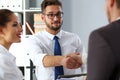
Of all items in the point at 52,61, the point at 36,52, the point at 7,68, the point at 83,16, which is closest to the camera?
the point at 7,68

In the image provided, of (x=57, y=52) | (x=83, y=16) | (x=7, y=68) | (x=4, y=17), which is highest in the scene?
(x=83, y=16)

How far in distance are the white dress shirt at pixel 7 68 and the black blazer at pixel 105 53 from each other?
104 cm

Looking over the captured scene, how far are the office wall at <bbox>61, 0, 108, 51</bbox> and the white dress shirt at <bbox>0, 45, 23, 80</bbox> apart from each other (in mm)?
1766

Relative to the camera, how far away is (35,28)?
11.7 ft

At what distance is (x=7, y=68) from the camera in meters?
1.89

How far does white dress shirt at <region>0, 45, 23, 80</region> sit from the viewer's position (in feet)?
6.14

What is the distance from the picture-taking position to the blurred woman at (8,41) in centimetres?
189

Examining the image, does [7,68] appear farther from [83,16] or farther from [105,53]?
[83,16]

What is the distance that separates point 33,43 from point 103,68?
142 cm

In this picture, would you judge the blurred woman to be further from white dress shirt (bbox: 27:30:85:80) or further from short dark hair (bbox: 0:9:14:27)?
white dress shirt (bbox: 27:30:85:80)

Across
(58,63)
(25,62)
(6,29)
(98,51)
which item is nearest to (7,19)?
(6,29)

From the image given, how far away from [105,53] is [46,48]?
141 centimetres

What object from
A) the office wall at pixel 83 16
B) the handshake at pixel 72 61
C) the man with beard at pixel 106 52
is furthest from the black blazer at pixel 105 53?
the office wall at pixel 83 16

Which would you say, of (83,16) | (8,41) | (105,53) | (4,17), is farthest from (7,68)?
(83,16)
